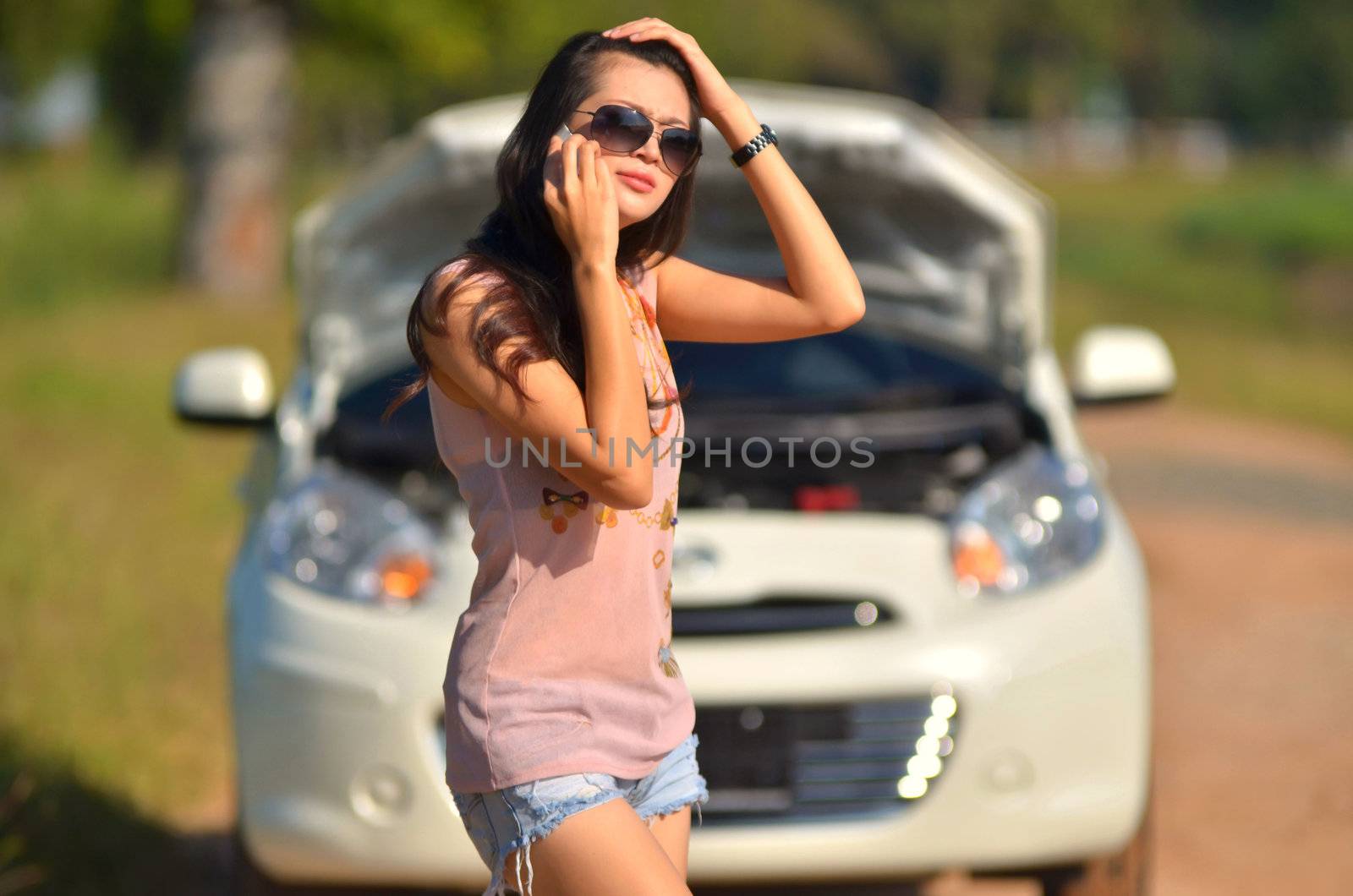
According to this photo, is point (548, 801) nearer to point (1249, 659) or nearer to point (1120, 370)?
point (1120, 370)

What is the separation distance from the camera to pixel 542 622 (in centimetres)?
214

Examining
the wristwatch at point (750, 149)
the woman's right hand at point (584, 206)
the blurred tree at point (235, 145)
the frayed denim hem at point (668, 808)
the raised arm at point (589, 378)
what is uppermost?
the wristwatch at point (750, 149)

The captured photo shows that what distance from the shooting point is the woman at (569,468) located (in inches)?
79.6

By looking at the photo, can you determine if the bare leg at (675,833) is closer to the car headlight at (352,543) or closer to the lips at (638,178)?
the lips at (638,178)

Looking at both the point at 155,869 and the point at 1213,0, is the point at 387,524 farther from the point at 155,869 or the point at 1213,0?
the point at 1213,0

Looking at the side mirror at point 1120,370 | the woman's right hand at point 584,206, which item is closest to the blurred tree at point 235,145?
the side mirror at point 1120,370

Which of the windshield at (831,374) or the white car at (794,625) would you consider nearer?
the white car at (794,625)

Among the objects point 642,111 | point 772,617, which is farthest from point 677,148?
point 772,617

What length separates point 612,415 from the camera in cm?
201

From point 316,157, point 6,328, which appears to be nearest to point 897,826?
point 6,328

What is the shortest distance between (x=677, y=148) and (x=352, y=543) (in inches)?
70.9

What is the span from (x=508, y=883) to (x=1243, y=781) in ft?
12.4

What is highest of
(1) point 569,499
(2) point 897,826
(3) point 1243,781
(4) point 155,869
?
(1) point 569,499

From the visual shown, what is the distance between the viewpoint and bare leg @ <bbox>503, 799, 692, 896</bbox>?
82.4 inches
